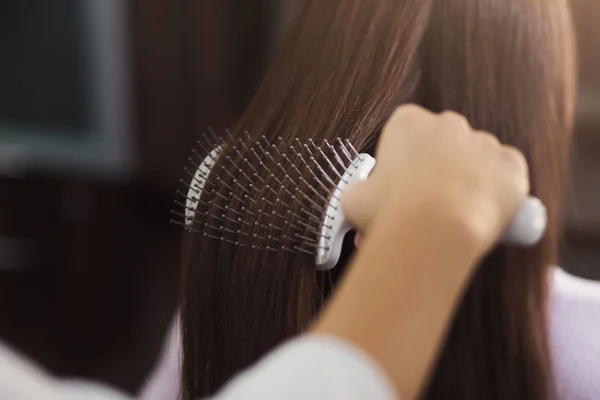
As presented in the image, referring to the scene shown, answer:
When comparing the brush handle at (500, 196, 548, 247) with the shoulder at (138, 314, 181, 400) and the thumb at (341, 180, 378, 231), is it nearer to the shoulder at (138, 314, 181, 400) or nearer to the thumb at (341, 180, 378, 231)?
the thumb at (341, 180, 378, 231)

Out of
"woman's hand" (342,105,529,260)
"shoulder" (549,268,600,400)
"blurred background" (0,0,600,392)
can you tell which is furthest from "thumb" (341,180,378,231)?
"blurred background" (0,0,600,392)

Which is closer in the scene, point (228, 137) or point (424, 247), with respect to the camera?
point (424, 247)

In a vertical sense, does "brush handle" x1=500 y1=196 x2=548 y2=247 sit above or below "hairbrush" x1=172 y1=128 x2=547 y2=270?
above

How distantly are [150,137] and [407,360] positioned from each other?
3.56 feet

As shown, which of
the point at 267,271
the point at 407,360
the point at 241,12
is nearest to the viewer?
the point at 407,360

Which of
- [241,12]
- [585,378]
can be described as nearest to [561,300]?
[585,378]

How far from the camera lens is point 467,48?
390mm

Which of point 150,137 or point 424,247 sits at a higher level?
point 424,247

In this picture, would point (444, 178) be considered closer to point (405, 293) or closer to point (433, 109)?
point (405, 293)

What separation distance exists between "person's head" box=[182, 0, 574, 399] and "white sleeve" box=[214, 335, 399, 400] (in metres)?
0.14

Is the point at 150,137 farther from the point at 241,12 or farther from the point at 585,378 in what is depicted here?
the point at 585,378

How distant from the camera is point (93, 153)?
120cm

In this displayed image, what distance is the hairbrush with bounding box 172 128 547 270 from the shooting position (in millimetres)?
326

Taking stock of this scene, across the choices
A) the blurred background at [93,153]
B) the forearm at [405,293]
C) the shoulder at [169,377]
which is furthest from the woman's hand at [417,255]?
the blurred background at [93,153]
